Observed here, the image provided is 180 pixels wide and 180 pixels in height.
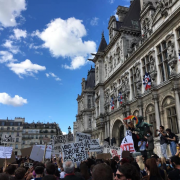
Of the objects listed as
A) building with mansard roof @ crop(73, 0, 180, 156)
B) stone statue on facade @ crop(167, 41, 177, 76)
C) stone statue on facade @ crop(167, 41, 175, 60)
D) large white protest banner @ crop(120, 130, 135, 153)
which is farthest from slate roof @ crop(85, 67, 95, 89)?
large white protest banner @ crop(120, 130, 135, 153)

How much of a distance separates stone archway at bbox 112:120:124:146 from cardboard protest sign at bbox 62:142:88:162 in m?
20.1

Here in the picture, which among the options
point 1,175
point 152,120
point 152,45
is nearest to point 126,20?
point 152,45

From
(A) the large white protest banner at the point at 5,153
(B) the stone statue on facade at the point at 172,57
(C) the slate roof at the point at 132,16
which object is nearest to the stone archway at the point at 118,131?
(B) the stone statue on facade at the point at 172,57

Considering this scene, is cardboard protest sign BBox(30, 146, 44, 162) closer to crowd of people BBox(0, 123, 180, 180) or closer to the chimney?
crowd of people BBox(0, 123, 180, 180)

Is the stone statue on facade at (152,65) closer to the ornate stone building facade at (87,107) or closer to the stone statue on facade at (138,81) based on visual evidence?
the stone statue on facade at (138,81)

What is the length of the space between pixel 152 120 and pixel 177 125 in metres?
3.13

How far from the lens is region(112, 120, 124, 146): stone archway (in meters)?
28.1

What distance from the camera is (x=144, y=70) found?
21672mm

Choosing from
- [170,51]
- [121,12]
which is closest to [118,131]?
[170,51]

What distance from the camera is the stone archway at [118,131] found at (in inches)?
1107

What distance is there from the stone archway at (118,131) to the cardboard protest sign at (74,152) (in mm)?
20078

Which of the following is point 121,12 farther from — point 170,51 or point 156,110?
point 156,110

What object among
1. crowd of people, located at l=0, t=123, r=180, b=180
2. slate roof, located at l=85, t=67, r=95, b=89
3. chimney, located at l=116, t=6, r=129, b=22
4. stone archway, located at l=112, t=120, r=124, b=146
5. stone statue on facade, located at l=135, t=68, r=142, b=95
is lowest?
crowd of people, located at l=0, t=123, r=180, b=180

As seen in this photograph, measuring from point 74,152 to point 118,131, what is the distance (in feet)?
70.4
